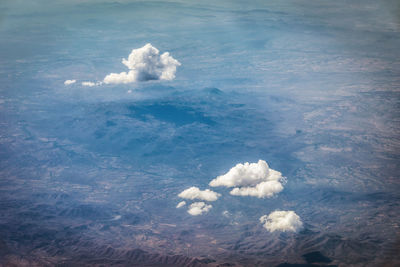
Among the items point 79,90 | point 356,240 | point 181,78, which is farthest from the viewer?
point 181,78

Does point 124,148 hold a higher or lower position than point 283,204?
higher

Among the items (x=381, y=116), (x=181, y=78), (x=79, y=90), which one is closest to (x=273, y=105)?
(x=381, y=116)

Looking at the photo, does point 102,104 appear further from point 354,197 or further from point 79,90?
point 354,197

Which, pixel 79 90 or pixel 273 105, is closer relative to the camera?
pixel 273 105

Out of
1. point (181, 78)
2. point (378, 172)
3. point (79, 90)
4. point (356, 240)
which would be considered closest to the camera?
point (356, 240)

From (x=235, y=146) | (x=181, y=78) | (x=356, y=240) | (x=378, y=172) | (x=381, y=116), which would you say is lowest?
(x=356, y=240)

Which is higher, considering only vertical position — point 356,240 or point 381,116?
point 381,116

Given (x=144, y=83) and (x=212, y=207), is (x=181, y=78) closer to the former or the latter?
(x=144, y=83)

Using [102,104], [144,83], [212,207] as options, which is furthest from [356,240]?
[144,83]

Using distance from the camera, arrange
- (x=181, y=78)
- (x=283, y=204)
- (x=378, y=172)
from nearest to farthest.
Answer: (x=283, y=204)
(x=378, y=172)
(x=181, y=78)
